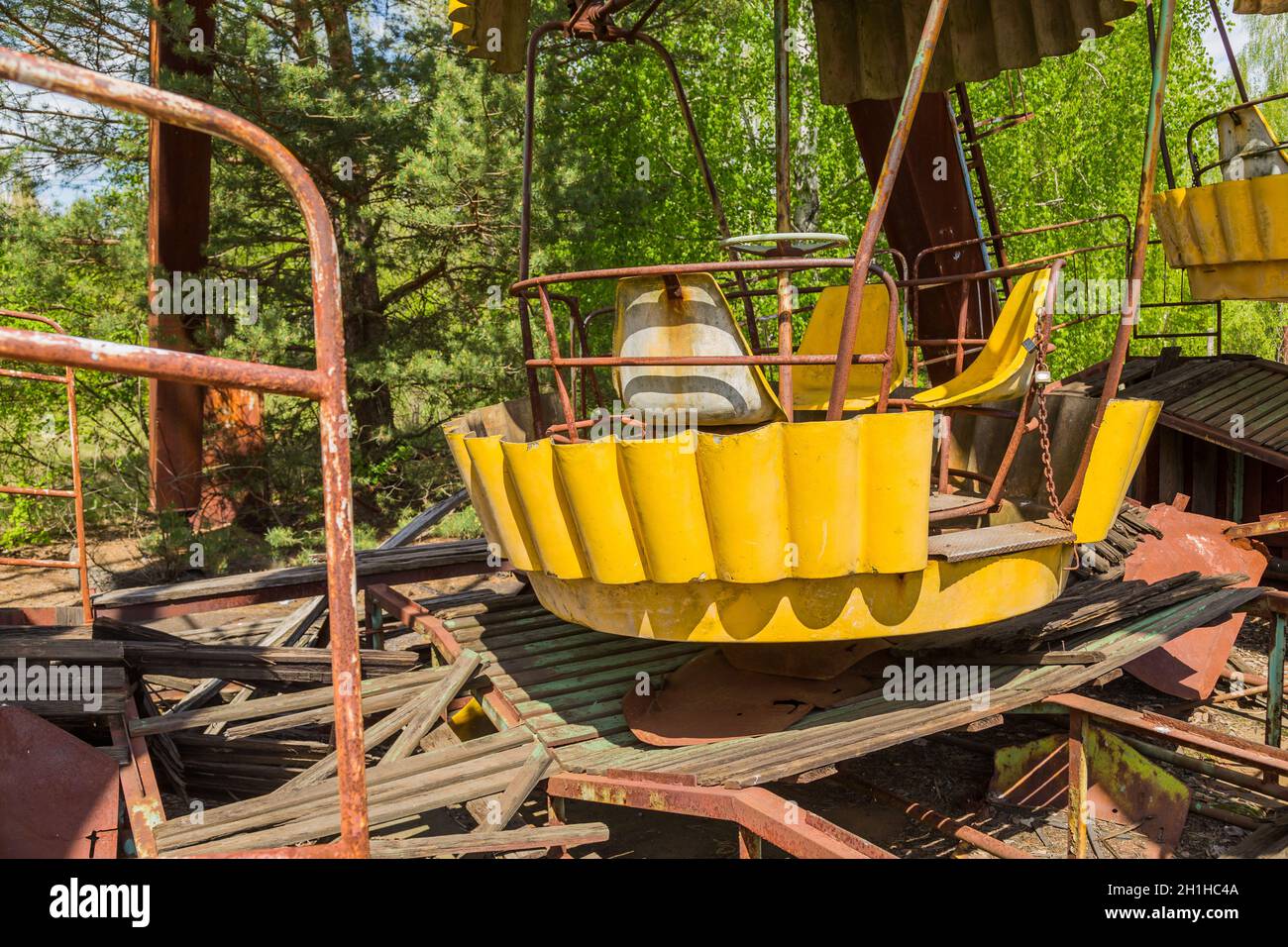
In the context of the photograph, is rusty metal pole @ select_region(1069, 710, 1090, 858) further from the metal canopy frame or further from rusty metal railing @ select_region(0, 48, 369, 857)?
rusty metal railing @ select_region(0, 48, 369, 857)

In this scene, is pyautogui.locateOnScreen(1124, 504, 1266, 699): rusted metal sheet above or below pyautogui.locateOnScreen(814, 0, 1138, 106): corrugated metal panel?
below

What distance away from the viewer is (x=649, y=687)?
4.97m

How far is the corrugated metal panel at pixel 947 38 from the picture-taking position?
6.52 m

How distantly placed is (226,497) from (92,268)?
2.85 meters

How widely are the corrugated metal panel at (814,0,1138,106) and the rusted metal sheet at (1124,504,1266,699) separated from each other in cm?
332

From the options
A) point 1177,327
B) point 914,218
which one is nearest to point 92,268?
point 914,218

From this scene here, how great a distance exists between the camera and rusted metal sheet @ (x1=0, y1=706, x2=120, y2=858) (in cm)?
Result: 411

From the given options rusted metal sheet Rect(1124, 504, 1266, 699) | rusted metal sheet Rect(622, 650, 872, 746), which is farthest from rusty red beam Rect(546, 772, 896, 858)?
rusted metal sheet Rect(1124, 504, 1266, 699)

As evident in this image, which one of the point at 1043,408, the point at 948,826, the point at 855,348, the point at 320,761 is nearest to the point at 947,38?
the point at 855,348

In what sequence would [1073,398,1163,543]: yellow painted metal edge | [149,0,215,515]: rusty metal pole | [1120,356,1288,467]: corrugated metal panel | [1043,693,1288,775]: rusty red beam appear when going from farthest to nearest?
[149,0,215,515]: rusty metal pole → [1120,356,1288,467]: corrugated metal panel → [1043,693,1288,775]: rusty red beam → [1073,398,1163,543]: yellow painted metal edge

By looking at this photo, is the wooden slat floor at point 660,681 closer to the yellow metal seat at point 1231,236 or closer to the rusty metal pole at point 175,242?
the yellow metal seat at point 1231,236

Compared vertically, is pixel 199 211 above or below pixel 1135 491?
above

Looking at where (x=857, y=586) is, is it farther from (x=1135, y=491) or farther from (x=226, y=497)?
(x=226, y=497)

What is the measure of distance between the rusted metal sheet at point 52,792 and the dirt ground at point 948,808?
6.52ft
